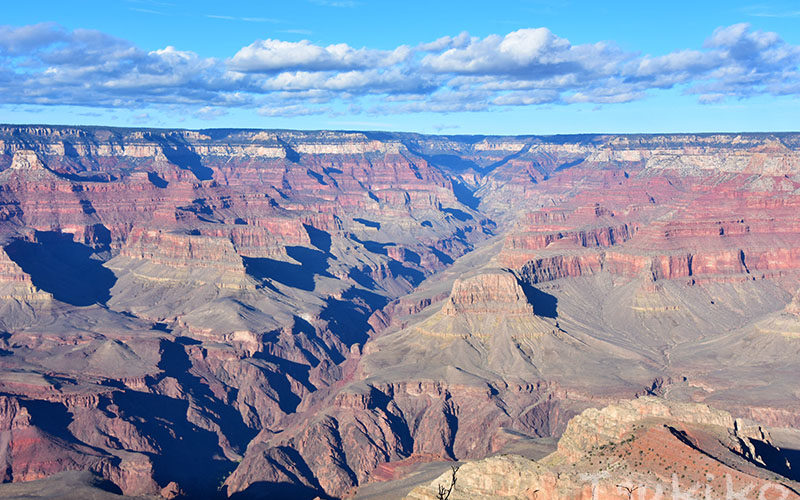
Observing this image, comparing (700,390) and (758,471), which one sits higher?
(758,471)

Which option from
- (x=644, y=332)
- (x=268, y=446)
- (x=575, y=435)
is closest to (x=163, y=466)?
(x=268, y=446)

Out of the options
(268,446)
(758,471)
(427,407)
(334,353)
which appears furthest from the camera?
(334,353)

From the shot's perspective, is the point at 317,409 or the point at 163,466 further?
the point at 317,409

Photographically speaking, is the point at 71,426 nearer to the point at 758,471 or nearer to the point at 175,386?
the point at 175,386

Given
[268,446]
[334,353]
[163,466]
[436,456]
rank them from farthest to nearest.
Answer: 1. [334,353]
2. [268,446]
3. [163,466]
4. [436,456]

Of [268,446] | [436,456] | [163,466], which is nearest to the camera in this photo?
[436,456]

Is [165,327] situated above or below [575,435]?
below

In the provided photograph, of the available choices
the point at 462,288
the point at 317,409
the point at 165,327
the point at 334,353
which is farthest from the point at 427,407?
the point at 165,327

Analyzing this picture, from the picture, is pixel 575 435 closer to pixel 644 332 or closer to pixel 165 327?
pixel 644 332

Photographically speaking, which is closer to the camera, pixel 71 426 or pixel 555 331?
pixel 71 426
